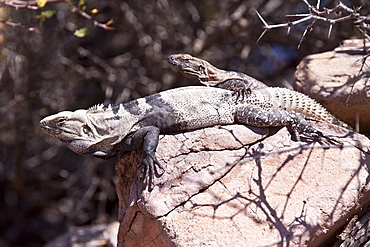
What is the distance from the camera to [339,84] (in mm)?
4961

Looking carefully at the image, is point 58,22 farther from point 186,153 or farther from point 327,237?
point 327,237

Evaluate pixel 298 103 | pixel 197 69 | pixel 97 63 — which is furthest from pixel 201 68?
pixel 97 63

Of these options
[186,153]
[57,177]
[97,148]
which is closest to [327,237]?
[186,153]

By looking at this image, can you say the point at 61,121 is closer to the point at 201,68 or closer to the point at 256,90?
the point at 201,68

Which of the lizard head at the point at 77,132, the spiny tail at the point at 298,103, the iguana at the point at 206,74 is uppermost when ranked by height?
the iguana at the point at 206,74

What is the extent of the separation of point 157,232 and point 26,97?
5028mm

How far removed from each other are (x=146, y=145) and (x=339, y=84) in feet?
7.75

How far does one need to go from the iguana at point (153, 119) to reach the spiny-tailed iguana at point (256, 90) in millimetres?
183

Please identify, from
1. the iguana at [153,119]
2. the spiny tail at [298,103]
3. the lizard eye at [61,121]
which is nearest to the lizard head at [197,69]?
the iguana at [153,119]

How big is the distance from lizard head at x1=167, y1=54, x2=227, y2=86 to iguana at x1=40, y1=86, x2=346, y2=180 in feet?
1.08

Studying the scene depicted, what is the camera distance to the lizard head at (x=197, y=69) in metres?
4.85

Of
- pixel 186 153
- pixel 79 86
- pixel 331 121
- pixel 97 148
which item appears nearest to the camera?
pixel 186 153

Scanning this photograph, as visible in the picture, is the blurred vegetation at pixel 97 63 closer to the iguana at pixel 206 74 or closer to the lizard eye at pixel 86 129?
the iguana at pixel 206 74

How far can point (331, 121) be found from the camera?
4875 millimetres
